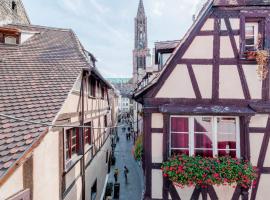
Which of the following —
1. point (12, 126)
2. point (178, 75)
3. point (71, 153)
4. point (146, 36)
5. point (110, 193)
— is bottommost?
point (110, 193)

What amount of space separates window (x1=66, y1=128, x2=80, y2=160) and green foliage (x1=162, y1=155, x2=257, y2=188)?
11.1 feet

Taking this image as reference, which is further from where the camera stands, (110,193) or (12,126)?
(110,193)

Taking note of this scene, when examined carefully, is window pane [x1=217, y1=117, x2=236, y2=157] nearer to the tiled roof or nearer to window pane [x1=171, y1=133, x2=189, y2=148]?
window pane [x1=171, y1=133, x2=189, y2=148]

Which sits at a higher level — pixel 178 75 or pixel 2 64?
pixel 2 64

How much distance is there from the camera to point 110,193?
13.4 meters

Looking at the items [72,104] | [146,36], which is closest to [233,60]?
[72,104]

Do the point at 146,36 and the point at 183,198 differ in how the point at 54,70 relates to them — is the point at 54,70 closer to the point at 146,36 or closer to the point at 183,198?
the point at 183,198

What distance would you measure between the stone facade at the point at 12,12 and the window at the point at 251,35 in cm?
1093

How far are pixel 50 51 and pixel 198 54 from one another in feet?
18.4

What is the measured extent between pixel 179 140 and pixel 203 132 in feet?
2.45

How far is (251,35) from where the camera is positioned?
22.1 ft

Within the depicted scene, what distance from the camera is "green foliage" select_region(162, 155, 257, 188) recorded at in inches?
230

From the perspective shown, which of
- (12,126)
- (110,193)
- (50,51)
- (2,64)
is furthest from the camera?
(110,193)

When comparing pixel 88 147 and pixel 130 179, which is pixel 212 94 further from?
pixel 130 179
